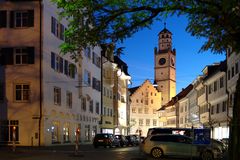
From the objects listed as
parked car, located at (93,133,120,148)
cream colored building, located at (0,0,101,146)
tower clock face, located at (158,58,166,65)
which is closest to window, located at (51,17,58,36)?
cream colored building, located at (0,0,101,146)

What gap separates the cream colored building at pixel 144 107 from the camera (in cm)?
14938

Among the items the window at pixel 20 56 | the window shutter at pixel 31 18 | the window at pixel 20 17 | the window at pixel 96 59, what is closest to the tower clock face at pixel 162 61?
the window at pixel 96 59

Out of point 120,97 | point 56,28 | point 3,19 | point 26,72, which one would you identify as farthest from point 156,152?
point 120,97

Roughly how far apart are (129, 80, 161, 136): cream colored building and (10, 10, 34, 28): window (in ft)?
329

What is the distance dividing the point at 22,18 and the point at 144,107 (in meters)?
105

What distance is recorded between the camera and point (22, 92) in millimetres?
48094

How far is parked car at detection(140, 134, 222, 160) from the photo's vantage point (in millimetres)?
32281

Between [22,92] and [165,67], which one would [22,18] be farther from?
[165,67]

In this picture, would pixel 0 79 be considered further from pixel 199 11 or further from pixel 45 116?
pixel 199 11

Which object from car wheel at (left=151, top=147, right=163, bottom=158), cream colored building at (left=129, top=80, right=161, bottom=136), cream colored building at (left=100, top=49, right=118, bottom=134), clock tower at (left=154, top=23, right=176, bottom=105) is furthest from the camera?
clock tower at (left=154, top=23, right=176, bottom=105)

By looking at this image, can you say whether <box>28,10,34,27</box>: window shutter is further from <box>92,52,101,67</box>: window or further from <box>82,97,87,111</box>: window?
<box>92,52,101,67</box>: window

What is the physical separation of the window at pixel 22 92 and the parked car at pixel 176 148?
18.1 metres

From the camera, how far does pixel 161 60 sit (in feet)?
582

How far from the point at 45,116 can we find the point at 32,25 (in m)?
8.81
